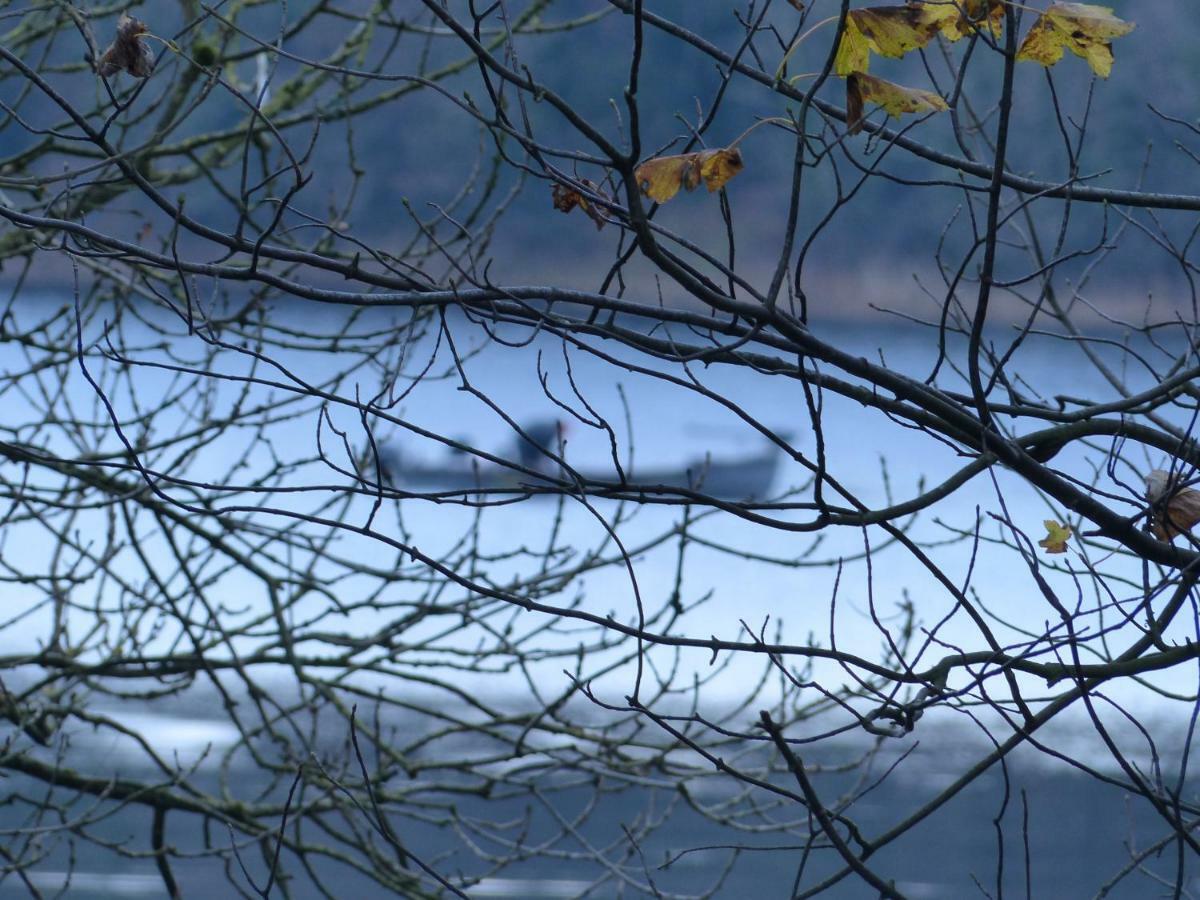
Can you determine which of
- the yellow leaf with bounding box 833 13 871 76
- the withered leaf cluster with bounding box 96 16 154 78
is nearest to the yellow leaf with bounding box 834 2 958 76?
the yellow leaf with bounding box 833 13 871 76

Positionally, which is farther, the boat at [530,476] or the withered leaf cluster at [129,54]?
the withered leaf cluster at [129,54]

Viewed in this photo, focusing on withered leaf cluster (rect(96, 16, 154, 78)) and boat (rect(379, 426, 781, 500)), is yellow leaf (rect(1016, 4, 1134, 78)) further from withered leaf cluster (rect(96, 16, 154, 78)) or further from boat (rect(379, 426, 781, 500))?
withered leaf cluster (rect(96, 16, 154, 78))

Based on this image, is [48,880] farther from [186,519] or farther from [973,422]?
[973,422]

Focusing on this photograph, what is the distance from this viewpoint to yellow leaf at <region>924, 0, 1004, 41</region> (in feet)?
5.98

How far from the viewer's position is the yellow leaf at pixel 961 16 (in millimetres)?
1822

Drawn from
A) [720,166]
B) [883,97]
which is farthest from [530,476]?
[883,97]

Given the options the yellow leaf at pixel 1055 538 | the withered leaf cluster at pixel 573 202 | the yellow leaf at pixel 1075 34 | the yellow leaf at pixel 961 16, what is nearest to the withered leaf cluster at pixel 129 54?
the withered leaf cluster at pixel 573 202

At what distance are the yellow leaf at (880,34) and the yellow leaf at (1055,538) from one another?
79 centimetres

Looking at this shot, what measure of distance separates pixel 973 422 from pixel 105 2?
4.16 meters

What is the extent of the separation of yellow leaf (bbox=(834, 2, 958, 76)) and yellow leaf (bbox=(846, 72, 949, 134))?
0.07 feet

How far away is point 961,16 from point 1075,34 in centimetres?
22

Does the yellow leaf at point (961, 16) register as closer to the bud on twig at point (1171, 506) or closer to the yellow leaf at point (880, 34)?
the yellow leaf at point (880, 34)

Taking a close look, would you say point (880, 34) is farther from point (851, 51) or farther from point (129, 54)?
point (129, 54)

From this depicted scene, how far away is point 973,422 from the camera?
1772 millimetres
